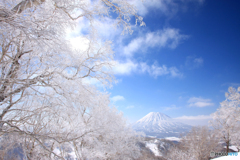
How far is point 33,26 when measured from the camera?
1.63 meters

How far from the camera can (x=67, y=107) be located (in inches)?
137

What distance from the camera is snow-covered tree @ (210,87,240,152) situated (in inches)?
631

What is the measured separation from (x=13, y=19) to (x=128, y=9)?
2607 millimetres

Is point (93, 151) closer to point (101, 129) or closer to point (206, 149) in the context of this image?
point (101, 129)

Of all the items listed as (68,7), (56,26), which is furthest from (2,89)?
(68,7)

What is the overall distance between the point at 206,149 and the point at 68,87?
20850 millimetres

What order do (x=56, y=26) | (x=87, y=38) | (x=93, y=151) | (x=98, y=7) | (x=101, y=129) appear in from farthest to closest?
(x=93, y=151), (x=101, y=129), (x=87, y=38), (x=98, y=7), (x=56, y=26)

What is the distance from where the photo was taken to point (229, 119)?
1655 cm

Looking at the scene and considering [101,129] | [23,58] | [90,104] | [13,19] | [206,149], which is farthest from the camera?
[206,149]

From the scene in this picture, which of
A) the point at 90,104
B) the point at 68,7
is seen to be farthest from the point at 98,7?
the point at 90,104

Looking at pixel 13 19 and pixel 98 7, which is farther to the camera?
pixel 98 7

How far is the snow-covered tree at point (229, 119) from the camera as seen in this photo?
16.0 meters

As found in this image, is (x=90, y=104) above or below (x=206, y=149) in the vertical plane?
above

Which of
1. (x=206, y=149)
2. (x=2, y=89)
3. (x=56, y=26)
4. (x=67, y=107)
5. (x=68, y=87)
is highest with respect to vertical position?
(x=56, y=26)
